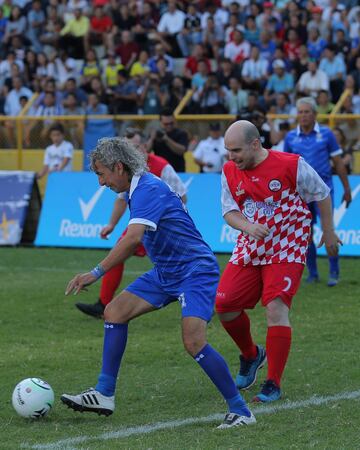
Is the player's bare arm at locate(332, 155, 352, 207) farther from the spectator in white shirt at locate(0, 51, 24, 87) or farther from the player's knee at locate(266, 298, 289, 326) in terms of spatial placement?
the spectator in white shirt at locate(0, 51, 24, 87)

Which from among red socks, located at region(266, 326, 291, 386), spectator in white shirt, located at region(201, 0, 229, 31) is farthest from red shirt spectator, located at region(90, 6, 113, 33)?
red socks, located at region(266, 326, 291, 386)

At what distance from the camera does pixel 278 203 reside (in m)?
7.04

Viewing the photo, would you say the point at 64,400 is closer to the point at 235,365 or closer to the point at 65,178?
the point at 235,365

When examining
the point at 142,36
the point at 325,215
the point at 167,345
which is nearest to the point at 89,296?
the point at 167,345

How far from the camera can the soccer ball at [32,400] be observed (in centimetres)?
634

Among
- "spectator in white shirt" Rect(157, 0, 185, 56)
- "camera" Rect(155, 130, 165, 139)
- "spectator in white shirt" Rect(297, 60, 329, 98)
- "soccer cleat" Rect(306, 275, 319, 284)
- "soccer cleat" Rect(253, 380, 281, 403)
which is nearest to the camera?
"soccer cleat" Rect(253, 380, 281, 403)

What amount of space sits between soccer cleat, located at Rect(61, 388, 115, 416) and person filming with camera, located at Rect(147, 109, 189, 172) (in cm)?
808

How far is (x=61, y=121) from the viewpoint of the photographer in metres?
19.6

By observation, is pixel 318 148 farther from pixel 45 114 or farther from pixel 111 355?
pixel 45 114

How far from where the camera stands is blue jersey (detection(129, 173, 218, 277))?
6268 mm

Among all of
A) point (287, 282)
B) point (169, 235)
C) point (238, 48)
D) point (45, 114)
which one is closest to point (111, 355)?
point (169, 235)

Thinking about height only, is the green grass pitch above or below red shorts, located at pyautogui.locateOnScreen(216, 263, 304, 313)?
below

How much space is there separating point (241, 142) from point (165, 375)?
2057 mm

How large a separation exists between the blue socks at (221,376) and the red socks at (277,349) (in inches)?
31.9
